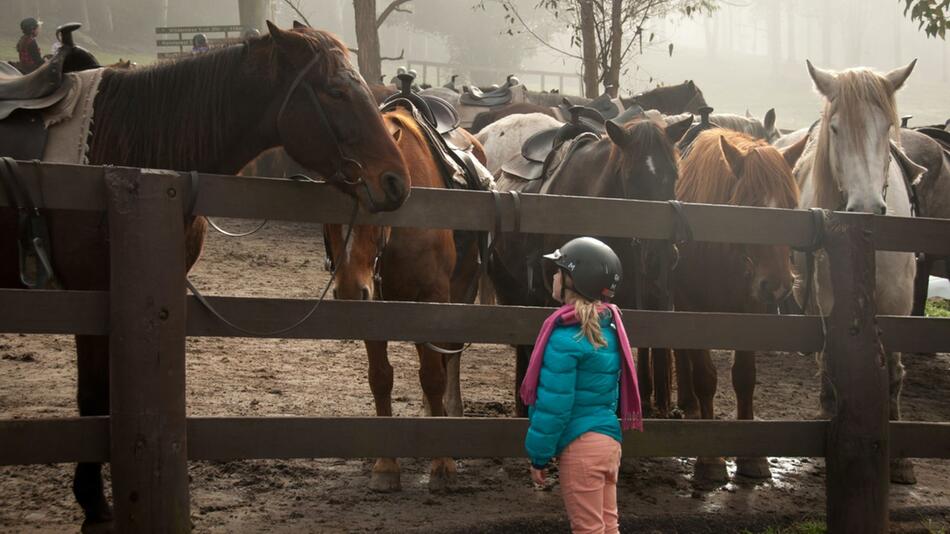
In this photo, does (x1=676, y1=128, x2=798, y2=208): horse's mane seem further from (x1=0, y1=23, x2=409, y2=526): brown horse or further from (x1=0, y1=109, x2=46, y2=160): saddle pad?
(x1=0, y1=109, x2=46, y2=160): saddle pad

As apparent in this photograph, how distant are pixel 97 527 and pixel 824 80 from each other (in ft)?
15.5

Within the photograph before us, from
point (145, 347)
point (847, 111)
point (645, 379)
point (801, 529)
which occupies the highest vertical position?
point (847, 111)

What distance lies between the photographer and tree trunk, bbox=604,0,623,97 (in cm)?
1506

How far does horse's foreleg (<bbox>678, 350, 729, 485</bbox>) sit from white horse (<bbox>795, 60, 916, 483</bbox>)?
66 cm

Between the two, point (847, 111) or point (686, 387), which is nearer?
point (847, 111)

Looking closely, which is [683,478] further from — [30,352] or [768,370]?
[30,352]

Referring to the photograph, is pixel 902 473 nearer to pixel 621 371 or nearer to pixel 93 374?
pixel 621 371

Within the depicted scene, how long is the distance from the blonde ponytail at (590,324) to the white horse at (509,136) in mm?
6741

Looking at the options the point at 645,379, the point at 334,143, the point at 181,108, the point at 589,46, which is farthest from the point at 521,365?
the point at 589,46

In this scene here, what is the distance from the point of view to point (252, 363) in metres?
7.64

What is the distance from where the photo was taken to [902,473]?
18.6 feet

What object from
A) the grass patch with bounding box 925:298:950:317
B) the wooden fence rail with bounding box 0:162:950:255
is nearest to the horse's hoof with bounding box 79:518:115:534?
the wooden fence rail with bounding box 0:162:950:255

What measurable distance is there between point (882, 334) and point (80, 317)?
11.3 ft

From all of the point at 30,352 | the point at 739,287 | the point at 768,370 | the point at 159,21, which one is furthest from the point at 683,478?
the point at 159,21
